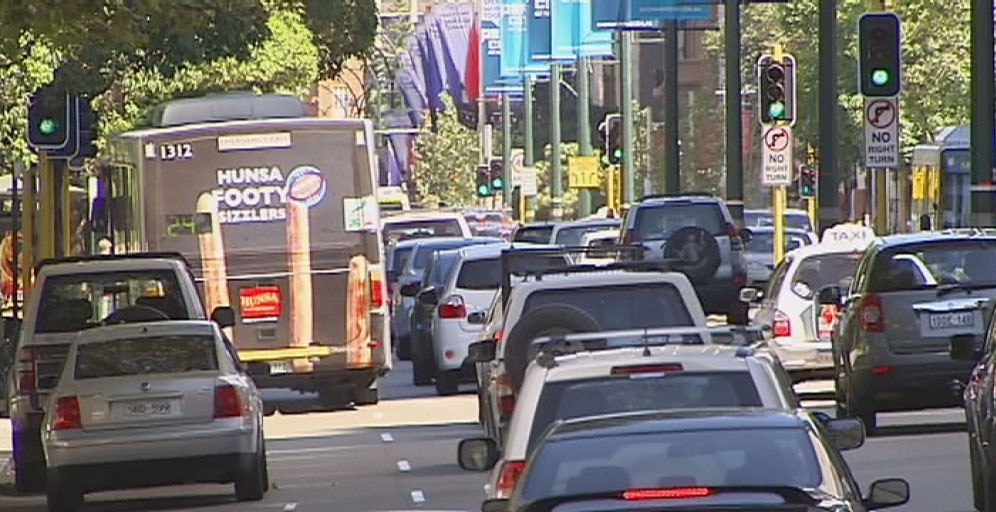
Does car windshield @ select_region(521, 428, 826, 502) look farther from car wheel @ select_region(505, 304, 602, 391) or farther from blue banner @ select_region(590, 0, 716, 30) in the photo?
blue banner @ select_region(590, 0, 716, 30)

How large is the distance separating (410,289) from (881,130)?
24.0ft

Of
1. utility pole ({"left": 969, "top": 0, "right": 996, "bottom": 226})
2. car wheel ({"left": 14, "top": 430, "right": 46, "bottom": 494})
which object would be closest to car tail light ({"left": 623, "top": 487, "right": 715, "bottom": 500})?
car wheel ({"left": 14, "top": 430, "right": 46, "bottom": 494})

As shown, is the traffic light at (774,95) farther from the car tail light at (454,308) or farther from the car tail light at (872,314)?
the car tail light at (872,314)

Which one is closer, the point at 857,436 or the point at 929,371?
the point at 857,436

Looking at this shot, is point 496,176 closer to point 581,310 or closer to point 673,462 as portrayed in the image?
point 581,310

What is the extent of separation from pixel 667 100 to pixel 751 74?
3867 centimetres

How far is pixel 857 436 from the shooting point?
11.7 meters

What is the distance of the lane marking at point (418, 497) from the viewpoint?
1865cm

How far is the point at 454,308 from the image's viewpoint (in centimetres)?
3016

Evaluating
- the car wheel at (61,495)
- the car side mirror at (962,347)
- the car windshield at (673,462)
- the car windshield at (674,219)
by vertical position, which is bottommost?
the car wheel at (61,495)

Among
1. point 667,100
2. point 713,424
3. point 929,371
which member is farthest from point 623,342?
point 667,100

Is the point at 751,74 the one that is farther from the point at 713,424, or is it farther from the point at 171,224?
the point at 713,424

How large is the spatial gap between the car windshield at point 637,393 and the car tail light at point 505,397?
447 cm

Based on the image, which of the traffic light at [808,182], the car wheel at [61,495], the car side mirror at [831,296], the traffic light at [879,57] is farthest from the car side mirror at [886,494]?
the traffic light at [808,182]
